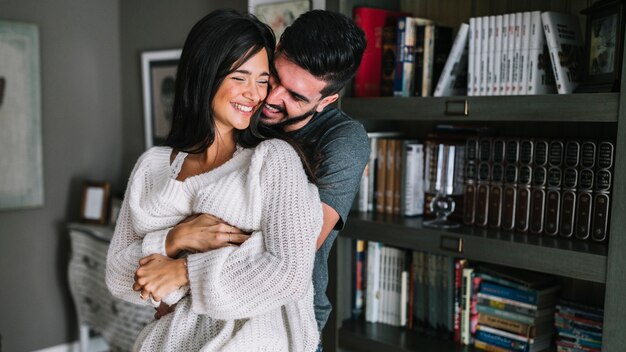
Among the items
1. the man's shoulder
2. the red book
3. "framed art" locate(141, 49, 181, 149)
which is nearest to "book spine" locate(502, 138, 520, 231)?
the red book

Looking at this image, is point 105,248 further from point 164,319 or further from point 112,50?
point 164,319

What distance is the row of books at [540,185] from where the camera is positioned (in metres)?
1.90

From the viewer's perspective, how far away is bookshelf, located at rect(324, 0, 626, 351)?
1.71 m

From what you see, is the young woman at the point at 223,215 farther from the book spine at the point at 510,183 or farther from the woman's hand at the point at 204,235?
the book spine at the point at 510,183

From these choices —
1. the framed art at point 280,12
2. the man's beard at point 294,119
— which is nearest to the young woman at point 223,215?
the man's beard at point 294,119

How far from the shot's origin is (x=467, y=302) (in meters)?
2.20

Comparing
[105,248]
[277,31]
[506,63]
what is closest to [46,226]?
[105,248]

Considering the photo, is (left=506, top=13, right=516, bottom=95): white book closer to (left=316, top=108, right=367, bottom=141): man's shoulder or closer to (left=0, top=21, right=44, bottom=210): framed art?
(left=316, top=108, right=367, bottom=141): man's shoulder

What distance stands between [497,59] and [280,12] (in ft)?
3.53

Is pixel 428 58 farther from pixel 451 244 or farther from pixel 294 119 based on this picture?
pixel 294 119

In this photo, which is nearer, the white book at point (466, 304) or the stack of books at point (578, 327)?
the stack of books at point (578, 327)

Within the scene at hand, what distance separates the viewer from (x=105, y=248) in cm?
315

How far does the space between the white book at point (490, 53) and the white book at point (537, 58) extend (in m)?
0.12

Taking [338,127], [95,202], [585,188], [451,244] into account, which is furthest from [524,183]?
[95,202]
